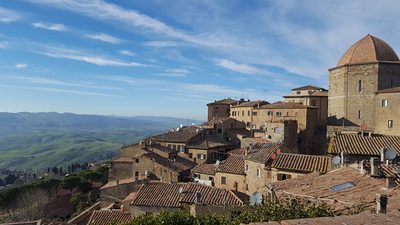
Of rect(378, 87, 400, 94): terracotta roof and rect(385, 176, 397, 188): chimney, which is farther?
rect(378, 87, 400, 94): terracotta roof

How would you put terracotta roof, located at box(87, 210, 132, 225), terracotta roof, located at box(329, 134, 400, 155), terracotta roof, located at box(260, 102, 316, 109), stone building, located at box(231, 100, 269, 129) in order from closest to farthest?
1. terracotta roof, located at box(329, 134, 400, 155)
2. terracotta roof, located at box(87, 210, 132, 225)
3. terracotta roof, located at box(260, 102, 316, 109)
4. stone building, located at box(231, 100, 269, 129)

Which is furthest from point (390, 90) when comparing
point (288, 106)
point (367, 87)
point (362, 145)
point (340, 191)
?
point (340, 191)

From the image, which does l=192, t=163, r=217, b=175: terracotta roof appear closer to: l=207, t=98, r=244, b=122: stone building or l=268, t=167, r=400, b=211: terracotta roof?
l=268, t=167, r=400, b=211: terracotta roof

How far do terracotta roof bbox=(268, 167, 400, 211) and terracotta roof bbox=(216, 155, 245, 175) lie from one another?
1404 cm

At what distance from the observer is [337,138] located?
27641mm

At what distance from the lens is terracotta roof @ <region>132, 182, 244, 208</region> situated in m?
24.8

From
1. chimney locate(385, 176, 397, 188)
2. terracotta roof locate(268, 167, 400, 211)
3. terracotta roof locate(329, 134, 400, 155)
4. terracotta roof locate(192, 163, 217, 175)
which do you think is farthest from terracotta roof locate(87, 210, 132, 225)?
chimney locate(385, 176, 397, 188)

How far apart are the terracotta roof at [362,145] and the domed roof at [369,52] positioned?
93.7ft

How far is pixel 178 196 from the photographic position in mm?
26312

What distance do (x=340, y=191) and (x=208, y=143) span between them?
136 ft

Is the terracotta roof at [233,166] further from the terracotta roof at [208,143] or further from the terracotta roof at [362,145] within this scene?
the terracotta roof at [208,143]

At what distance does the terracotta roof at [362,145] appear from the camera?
986 inches

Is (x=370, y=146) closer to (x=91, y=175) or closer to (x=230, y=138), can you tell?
(x=230, y=138)

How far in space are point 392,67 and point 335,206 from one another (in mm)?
45660
